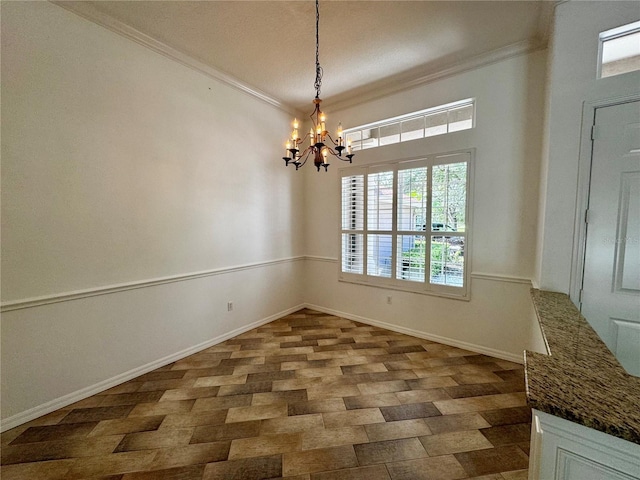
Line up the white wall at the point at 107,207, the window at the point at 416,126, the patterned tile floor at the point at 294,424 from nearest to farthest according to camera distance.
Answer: the patterned tile floor at the point at 294,424 → the white wall at the point at 107,207 → the window at the point at 416,126

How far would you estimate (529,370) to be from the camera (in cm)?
108

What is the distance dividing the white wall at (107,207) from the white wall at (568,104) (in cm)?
333

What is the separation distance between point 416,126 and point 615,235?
2.33 meters

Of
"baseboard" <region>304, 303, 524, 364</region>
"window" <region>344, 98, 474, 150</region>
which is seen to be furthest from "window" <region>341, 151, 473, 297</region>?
"baseboard" <region>304, 303, 524, 364</region>

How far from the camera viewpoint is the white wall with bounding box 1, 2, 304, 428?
1.98 meters

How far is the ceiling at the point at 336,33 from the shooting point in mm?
2244

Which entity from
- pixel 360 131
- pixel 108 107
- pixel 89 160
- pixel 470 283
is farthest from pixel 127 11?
pixel 470 283

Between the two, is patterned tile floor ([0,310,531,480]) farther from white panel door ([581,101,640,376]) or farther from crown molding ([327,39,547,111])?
crown molding ([327,39,547,111])

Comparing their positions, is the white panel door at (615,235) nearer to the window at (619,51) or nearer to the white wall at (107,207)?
the window at (619,51)

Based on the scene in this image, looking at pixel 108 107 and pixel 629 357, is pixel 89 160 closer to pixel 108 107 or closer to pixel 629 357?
pixel 108 107

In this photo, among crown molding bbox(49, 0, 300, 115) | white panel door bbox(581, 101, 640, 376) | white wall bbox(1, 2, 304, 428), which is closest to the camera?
white panel door bbox(581, 101, 640, 376)

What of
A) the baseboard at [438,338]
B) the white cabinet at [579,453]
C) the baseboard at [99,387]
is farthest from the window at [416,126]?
the baseboard at [99,387]

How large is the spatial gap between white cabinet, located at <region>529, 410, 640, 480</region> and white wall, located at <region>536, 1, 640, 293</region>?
1770 mm

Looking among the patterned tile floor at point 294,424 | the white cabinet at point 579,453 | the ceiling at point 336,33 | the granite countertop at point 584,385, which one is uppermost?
the ceiling at point 336,33
